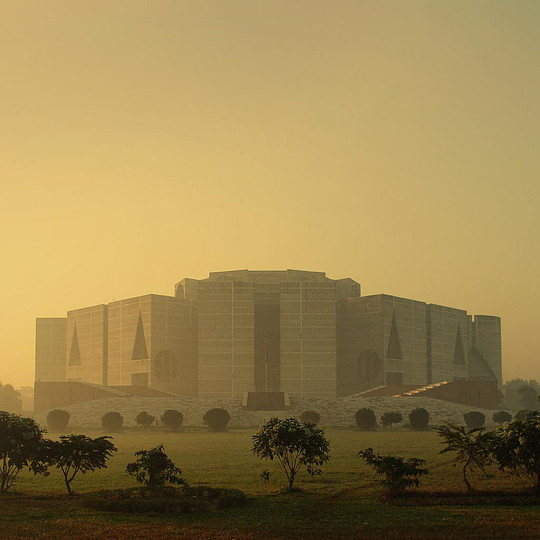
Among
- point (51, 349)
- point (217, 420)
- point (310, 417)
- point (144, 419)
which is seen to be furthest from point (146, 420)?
point (51, 349)

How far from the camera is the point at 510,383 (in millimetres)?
177500

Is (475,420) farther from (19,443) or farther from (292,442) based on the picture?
(19,443)

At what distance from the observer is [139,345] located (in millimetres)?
89188

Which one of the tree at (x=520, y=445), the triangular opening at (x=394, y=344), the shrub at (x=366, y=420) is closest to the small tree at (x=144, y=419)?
the shrub at (x=366, y=420)

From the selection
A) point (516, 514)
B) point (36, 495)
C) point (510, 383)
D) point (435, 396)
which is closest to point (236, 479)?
point (36, 495)

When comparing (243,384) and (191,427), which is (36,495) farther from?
(243,384)

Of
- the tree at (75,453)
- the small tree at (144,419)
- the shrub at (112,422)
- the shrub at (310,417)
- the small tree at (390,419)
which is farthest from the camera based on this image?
the shrub at (310,417)

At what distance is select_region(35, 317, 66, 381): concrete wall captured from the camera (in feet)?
360

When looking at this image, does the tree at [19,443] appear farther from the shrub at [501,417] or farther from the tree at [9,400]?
the tree at [9,400]

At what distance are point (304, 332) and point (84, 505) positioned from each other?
6422 cm

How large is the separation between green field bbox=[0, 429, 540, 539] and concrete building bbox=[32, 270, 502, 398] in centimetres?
5367

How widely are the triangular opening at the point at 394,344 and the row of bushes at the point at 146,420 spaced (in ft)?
114

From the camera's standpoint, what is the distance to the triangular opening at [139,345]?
291ft

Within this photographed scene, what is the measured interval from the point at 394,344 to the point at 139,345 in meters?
29.4
